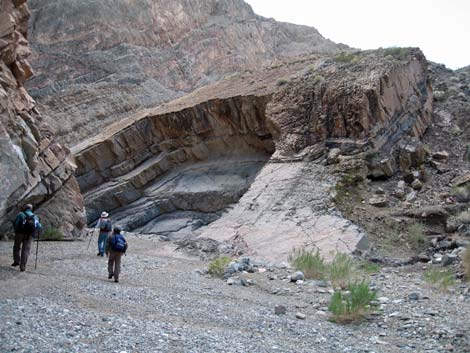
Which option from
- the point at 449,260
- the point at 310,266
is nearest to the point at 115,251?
the point at 310,266

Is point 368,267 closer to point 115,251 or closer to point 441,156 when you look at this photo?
point 115,251

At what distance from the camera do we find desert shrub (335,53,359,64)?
20.7 m

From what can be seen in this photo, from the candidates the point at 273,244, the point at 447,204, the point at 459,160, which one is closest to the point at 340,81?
the point at 459,160

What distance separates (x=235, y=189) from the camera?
21062mm

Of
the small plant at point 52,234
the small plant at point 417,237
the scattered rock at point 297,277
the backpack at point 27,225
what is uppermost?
the small plant at point 417,237

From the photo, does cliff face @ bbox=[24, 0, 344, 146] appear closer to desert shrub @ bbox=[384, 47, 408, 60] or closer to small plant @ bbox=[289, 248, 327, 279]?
desert shrub @ bbox=[384, 47, 408, 60]

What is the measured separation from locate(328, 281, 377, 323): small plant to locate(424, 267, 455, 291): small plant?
2.24 metres

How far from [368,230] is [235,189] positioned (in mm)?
7773

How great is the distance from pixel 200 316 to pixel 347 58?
626 inches

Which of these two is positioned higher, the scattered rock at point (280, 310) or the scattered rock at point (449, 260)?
the scattered rock at point (449, 260)

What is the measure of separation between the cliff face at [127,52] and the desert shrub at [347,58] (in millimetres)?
12349

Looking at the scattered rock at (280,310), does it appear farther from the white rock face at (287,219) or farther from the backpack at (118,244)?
the white rock face at (287,219)

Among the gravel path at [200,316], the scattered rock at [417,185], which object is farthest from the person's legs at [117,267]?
the scattered rock at [417,185]

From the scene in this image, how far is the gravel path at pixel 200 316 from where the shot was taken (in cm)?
584
